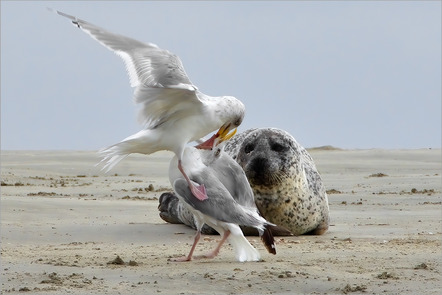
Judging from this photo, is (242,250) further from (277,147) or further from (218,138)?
(277,147)

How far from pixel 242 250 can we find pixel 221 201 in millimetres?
439

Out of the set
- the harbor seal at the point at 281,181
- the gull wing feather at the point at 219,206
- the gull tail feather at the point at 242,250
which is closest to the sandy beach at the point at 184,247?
the gull tail feather at the point at 242,250

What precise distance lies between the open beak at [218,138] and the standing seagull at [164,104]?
12mm

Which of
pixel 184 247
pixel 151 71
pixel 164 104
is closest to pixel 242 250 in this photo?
pixel 164 104

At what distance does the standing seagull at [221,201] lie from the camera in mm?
7887

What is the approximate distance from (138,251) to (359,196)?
277 inches

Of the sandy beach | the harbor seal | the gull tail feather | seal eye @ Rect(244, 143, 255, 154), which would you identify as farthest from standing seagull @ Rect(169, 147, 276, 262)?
seal eye @ Rect(244, 143, 255, 154)

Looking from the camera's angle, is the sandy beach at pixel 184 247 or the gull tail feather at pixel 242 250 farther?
the gull tail feather at pixel 242 250

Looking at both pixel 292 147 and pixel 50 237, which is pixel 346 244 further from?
pixel 50 237

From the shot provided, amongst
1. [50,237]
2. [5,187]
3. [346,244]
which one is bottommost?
[5,187]

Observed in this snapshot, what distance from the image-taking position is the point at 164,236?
33.8 ft

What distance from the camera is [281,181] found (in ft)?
33.3

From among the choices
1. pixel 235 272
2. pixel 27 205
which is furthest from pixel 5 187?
pixel 235 272

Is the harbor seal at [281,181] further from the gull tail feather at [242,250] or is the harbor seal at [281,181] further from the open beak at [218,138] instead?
the gull tail feather at [242,250]
